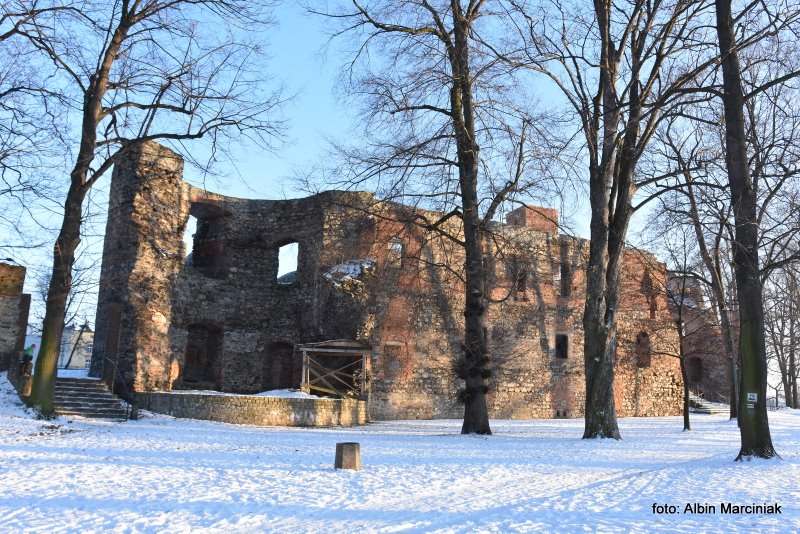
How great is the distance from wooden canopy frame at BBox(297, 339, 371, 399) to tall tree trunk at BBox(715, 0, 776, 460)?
13.4 meters

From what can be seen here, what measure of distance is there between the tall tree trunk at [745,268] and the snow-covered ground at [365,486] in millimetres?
505

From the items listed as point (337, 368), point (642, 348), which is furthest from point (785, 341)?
point (337, 368)

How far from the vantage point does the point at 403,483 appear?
7.09 m

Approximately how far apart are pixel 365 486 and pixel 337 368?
16.4 m

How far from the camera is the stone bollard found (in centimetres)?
806

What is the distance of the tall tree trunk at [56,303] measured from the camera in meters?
12.8

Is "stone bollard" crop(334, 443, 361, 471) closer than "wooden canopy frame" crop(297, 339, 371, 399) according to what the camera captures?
Yes

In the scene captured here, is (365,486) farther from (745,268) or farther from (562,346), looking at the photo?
(562,346)

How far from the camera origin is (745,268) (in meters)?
9.84

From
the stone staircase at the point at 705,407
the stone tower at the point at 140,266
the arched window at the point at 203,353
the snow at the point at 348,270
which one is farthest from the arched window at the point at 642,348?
the stone tower at the point at 140,266

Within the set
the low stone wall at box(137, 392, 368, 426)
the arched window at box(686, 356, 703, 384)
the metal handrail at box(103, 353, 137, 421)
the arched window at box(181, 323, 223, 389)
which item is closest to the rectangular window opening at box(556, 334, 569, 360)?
the arched window at box(686, 356, 703, 384)

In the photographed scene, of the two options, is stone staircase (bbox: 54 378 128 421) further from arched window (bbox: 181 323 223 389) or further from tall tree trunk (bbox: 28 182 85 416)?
arched window (bbox: 181 323 223 389)

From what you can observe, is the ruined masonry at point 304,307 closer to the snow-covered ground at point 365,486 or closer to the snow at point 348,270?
the snow at point 348,270

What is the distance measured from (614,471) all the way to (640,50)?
8.88m
